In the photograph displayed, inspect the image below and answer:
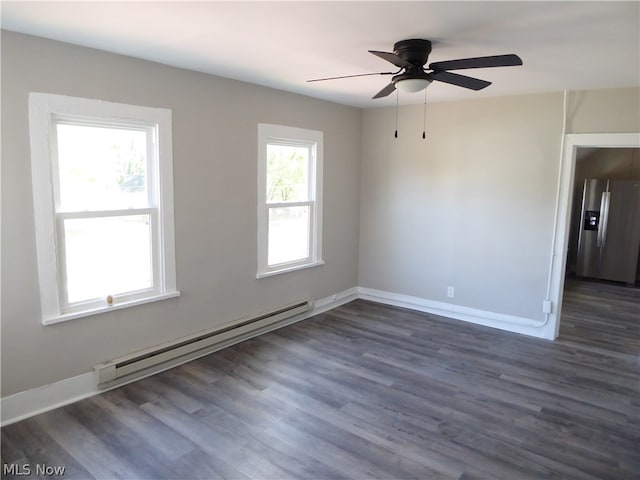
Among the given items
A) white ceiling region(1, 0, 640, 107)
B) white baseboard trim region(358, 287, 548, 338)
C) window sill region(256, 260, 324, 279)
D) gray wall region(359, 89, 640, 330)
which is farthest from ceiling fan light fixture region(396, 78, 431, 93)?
white baseboard trim region(358, 287, 548, 338)

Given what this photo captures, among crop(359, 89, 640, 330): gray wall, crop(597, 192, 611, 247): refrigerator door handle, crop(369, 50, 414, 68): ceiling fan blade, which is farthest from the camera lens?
crop(597, 192, 611, 247): refrigerator door handle

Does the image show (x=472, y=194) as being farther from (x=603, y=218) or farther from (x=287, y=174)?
(x=603, y=218)

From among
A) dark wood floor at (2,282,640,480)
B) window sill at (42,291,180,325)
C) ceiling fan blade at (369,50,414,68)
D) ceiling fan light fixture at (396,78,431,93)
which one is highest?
ceiling fan blade at (369,50,414,68)

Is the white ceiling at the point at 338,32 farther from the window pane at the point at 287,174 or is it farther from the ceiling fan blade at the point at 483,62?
the window pane at the point at 287,174

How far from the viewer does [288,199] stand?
15.6 ft

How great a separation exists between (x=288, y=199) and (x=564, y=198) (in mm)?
2891

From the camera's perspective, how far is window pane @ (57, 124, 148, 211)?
9.75ft

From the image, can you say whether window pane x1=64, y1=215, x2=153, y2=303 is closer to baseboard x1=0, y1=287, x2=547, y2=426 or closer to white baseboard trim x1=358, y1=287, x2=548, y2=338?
baseboard x1=0, y1=287, x2=547, y2=426

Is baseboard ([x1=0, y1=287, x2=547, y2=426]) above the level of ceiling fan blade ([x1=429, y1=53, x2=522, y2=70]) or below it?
below

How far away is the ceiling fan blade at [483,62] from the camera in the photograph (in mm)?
2293

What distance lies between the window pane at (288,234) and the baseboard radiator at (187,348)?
1.86 ft

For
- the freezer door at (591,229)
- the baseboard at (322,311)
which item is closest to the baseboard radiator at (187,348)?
the baseboard at (322,311)

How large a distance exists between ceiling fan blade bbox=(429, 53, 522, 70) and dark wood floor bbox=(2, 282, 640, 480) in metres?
2.31

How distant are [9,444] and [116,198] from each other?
5.71 ft
